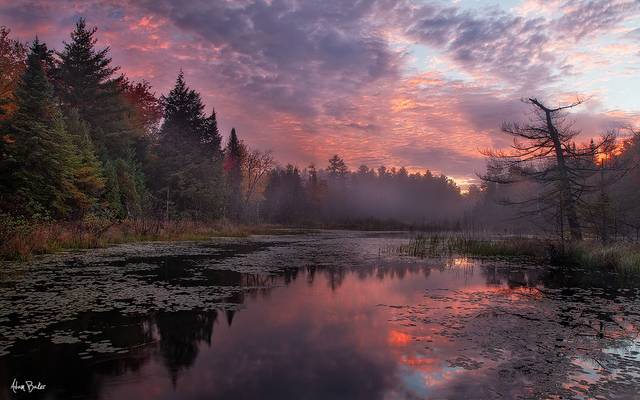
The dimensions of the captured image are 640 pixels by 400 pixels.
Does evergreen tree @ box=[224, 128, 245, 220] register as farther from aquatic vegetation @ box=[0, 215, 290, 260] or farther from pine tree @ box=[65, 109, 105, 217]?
pine tree @ box=[65, 109, 105, 217]

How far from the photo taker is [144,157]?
4050 centimetres

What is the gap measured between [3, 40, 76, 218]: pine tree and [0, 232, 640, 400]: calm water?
9.09 meters

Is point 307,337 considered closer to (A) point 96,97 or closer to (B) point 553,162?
(B) point 553,162

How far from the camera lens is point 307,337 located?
7.39 metres

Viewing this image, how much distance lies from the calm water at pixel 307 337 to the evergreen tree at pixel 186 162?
92.8ft

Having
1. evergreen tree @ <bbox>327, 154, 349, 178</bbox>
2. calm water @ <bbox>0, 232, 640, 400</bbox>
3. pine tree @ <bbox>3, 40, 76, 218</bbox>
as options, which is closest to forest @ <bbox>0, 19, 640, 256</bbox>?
pine tree @ <bbox>3, 40, 76, 218</bbox>

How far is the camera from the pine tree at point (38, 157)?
2031 centimetres

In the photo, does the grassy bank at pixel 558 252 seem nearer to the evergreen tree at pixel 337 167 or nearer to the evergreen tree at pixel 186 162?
the evergreen tree at pixel 186 162

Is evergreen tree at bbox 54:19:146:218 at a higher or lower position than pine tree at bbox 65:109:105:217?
higher

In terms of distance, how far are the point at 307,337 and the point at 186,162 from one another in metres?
38.7

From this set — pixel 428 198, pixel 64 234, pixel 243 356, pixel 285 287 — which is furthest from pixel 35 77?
pixel 428 198

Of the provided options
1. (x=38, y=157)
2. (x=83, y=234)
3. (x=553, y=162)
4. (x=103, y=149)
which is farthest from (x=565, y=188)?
Result: (x=103, y=149)

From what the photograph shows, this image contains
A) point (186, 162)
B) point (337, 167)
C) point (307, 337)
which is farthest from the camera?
point (337, 167)

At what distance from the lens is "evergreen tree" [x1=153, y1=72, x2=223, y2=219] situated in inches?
1617
